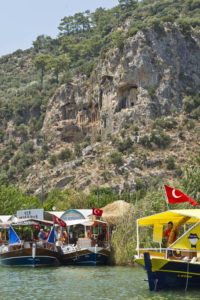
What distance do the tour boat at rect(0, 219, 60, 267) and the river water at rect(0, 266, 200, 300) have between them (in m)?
1.43

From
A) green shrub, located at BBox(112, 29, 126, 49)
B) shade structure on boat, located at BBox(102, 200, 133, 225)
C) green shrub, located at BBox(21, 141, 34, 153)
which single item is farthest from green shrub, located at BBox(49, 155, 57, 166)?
shade structure on boat, located at BBox(102, 200, 133, 225)

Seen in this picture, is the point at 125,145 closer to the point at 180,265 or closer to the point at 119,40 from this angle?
the point at 119,40

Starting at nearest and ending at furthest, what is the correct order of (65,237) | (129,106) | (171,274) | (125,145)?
(171,274) < (65,237) < (125,145) < (129,106)

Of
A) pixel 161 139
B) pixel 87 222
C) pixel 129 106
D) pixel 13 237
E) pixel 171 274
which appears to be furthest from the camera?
pixel 129 106

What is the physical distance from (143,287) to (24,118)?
95.9 m

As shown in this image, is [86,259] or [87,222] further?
[87,222]

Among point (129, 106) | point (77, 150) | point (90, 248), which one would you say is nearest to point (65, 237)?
point (90, 248)

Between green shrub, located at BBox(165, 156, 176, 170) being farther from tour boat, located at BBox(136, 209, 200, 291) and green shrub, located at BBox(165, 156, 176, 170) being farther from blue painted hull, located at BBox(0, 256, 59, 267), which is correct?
tour boat, located at BBox(136, 209, 200, 291)

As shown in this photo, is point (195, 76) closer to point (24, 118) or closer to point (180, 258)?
point (24, 118)

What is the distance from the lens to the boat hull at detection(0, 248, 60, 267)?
112ft

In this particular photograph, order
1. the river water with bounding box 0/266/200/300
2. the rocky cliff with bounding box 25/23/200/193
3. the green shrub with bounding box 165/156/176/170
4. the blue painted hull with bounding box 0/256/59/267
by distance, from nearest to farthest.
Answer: the river water with bounding box 0/266/200/300 < the blue painted hull with bounding box 0/256/59/267 < the green shrub with bounding box 165/156/176/170 < the rocky cliff with bounding box 25/23/200/193

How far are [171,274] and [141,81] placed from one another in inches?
2885

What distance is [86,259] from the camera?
34.9m

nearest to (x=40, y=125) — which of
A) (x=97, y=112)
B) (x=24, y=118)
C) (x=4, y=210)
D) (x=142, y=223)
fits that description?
(x=24, y=118)
